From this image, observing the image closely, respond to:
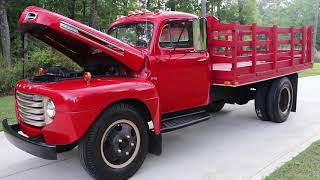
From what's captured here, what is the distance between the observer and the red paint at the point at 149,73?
4.19 meters

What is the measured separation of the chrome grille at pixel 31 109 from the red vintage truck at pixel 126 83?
13mm

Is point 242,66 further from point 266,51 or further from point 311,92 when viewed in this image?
point 311,92

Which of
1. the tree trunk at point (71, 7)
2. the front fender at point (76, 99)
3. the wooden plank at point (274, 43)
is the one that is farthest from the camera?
the tree trunk at point (71, 7)

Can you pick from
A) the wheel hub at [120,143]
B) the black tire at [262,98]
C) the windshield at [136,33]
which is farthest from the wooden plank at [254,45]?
the wheel hub at [120,143]

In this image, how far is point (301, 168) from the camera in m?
4.77

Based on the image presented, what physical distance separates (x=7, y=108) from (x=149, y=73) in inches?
210

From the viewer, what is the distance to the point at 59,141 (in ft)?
13.9

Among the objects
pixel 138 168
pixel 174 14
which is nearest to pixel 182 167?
pixel 138 168

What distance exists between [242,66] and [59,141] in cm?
364

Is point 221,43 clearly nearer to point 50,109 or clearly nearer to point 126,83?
point 126,83

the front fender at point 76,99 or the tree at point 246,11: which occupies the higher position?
the tree at point 246,11

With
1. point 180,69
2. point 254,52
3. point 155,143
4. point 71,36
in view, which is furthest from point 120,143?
point 254,52

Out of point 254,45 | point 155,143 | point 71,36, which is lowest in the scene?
point 155,143

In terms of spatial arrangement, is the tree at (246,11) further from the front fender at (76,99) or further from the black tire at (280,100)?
the front fender at (76,99)
